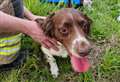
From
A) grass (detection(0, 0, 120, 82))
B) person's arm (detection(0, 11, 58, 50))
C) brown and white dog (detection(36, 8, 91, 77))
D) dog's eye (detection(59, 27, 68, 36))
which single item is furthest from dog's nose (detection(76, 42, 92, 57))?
grass (detection(0, 0, 120, 82))

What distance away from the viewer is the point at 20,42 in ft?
13.0

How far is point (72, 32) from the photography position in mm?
3219

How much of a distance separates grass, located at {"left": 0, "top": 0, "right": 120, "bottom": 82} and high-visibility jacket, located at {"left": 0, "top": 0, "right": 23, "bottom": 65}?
15 cm

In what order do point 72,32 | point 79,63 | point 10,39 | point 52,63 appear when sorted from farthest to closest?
point 52,63, point 10,39, point 79,63, point 72,32

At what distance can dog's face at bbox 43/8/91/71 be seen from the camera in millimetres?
3135

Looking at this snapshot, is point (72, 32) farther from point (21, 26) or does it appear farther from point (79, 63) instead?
point (21, 26)

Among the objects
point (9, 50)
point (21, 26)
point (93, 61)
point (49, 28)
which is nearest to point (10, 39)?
point (9, 50)

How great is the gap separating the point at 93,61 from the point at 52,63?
43 centimetres

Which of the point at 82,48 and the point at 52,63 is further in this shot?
the point at 52,63

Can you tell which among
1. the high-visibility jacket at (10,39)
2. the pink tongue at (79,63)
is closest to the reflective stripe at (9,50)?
the high-visibility jacket at (10,39)

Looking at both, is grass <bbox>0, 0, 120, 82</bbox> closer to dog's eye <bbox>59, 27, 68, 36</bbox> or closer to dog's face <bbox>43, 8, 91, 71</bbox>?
dog's face <bbox>43, 8, 91, 71</bbox>

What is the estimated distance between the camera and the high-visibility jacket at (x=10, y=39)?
3634mm

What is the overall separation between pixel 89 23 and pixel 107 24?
1015 mm

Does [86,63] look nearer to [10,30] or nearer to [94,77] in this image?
[94,77]
